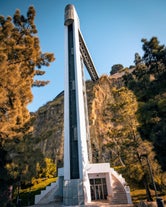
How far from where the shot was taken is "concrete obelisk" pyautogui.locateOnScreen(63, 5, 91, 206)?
12891 millimetres

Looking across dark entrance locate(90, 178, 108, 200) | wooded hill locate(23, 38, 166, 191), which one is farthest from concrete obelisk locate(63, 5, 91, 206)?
wooded hill locate(23, 38, 166, 191)

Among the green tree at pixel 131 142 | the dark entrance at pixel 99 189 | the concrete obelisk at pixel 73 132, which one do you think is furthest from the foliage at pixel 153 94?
the dark entrance at pixel 99 189

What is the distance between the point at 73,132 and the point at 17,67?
8.50 metres

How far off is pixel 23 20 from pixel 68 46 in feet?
27.2

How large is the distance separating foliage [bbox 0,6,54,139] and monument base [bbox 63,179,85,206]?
6.59 m

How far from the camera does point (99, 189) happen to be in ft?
50.7

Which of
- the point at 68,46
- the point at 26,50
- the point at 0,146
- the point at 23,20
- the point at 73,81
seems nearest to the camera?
the point at 0,146

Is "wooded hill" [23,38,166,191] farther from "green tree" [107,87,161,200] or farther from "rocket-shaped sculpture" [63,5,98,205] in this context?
"rocket-shaped sculpture" [63,5,98,205]

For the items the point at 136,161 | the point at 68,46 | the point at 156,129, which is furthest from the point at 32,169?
the point at 68,46

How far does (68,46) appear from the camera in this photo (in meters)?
19.4

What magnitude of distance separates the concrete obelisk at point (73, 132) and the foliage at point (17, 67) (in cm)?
540

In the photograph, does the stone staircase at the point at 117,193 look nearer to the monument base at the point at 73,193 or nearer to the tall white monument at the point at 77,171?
the tall white monument at the point at 77,171

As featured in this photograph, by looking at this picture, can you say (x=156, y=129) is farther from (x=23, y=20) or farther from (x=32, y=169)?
(x=23, y=20)

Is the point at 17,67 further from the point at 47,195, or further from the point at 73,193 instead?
the point at 47,195
